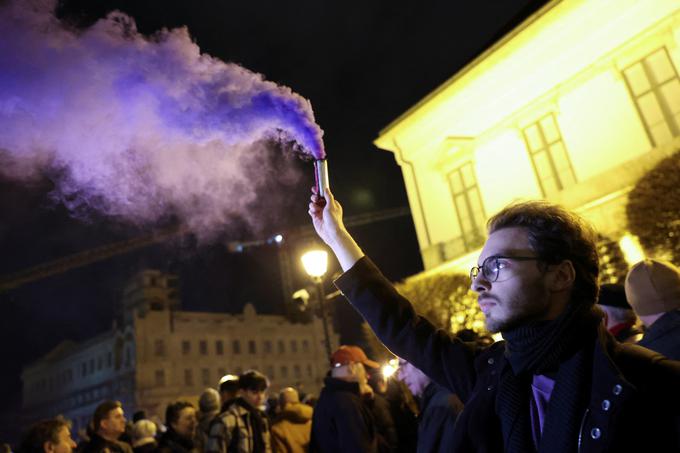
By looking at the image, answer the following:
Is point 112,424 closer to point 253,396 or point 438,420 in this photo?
point 253,396

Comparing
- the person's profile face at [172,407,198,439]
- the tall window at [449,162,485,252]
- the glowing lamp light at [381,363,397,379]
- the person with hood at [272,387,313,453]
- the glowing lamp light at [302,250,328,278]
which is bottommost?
the person with hood at [272,387,313,453]

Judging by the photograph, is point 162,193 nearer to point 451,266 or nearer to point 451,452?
point 451,452

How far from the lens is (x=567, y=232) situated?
1.98 m

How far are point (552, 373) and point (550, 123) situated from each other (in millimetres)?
17632

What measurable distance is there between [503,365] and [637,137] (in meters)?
16.0

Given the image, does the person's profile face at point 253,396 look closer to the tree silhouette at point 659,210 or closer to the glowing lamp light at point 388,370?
the glowing lamp light at point 388,370

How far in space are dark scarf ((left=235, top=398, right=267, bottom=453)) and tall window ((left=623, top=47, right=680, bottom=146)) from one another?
47.7 feet

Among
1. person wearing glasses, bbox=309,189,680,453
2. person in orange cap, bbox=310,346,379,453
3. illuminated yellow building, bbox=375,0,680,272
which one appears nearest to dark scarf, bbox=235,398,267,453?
person in orange cap, bbox=310,346,379,453

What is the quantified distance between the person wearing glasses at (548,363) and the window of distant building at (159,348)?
60874 millimetres

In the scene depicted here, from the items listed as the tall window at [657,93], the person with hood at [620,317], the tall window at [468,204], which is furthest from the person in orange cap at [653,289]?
the tall window at [468,204]

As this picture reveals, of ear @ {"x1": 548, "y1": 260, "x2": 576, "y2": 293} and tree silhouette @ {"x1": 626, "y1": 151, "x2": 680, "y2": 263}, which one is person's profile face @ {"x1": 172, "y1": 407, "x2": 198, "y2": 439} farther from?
tree silhouette @ {"x1": 626, "y1": 151, "x2": 680, "y2": 263}

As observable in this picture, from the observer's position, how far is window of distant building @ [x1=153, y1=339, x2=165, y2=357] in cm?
5750

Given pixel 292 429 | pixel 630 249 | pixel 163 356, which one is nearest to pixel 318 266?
pixel 292 429

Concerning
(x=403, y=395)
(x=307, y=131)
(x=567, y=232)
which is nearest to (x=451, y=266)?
(x=403, y=395)
